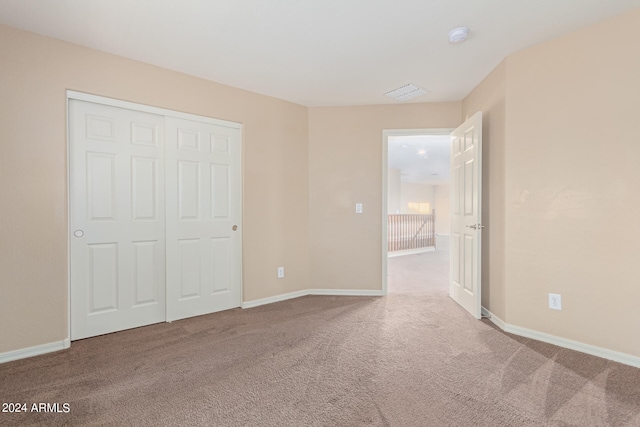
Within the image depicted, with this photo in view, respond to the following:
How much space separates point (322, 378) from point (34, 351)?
2.26m

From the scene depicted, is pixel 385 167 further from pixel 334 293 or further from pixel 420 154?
pixel 420 154

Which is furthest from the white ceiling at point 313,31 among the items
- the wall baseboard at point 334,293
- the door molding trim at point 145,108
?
the wall baseboard at point 334,293

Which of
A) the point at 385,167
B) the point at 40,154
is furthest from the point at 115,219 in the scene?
the point at 385,167

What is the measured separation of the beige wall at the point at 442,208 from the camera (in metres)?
13.3

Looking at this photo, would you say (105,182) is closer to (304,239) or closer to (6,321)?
(6,321)

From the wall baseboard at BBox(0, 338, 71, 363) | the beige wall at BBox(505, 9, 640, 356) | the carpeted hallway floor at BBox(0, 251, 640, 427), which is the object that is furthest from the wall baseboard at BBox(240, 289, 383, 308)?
the wall baseboard at BBox(0, 338, 71, 363)

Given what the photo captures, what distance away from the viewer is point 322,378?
203 centimetres

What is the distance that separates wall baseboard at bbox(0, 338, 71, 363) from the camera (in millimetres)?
2289

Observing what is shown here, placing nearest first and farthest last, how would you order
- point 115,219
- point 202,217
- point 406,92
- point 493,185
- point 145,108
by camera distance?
point 115,219 → point 145,108 → point 493,185 → point 202,217 → point 406,92

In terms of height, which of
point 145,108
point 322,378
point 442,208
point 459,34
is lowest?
point 322,378

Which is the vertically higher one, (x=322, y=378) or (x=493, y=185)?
(x=493, y=185)

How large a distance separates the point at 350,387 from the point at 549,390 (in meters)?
1.22

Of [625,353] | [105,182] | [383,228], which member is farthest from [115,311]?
[625,353]

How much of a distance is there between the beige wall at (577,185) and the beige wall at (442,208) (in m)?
10.9
